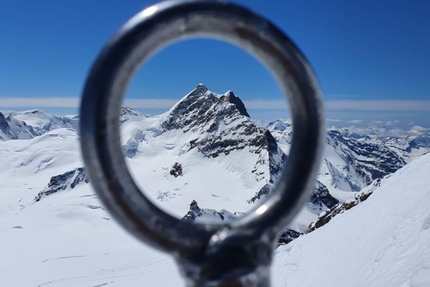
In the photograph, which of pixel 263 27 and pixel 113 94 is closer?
pixel 113 94

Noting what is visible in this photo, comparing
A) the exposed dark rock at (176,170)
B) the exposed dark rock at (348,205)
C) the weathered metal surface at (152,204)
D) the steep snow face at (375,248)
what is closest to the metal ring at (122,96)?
the weathered metal surface at (152,204)

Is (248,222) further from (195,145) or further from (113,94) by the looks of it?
(195,145)

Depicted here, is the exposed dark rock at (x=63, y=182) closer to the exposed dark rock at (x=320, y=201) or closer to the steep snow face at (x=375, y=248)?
the exposed dark rock at (x=320, y=201)

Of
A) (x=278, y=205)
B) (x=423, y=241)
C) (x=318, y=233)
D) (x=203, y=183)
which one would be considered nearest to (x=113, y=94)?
(x=278, y=205)

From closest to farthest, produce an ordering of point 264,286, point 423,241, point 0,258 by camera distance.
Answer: point 264,286 < point 423,241 < point 0,258

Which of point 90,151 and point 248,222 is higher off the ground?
point 90,151

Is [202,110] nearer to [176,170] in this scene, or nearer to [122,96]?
[176,170]
